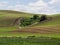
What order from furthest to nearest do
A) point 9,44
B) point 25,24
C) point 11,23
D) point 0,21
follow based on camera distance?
point 0,21
point 11,23
point 25,24
point 9,44

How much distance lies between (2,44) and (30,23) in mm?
69949

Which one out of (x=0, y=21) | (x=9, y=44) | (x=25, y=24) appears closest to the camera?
(x=9, y=44)

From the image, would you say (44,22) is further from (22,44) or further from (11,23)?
(22,44)

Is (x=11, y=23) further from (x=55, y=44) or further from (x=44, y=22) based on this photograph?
(x=55, y=44)

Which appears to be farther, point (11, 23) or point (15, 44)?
point (11, 23)

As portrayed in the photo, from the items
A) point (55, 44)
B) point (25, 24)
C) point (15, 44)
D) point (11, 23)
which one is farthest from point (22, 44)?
point (11, 23)

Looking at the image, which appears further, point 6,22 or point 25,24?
point 6,22

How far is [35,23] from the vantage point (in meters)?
114

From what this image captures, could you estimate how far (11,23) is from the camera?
118 metres

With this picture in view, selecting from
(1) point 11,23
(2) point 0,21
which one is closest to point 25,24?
(1) point 11,23

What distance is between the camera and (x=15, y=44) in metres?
43.4

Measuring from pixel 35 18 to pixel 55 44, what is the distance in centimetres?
8049

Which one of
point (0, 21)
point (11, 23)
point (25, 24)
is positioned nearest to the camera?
point (25, 24)

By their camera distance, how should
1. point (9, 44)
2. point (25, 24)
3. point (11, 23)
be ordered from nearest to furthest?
point (9, 44) < point (25, 24) < point (11, 23)
